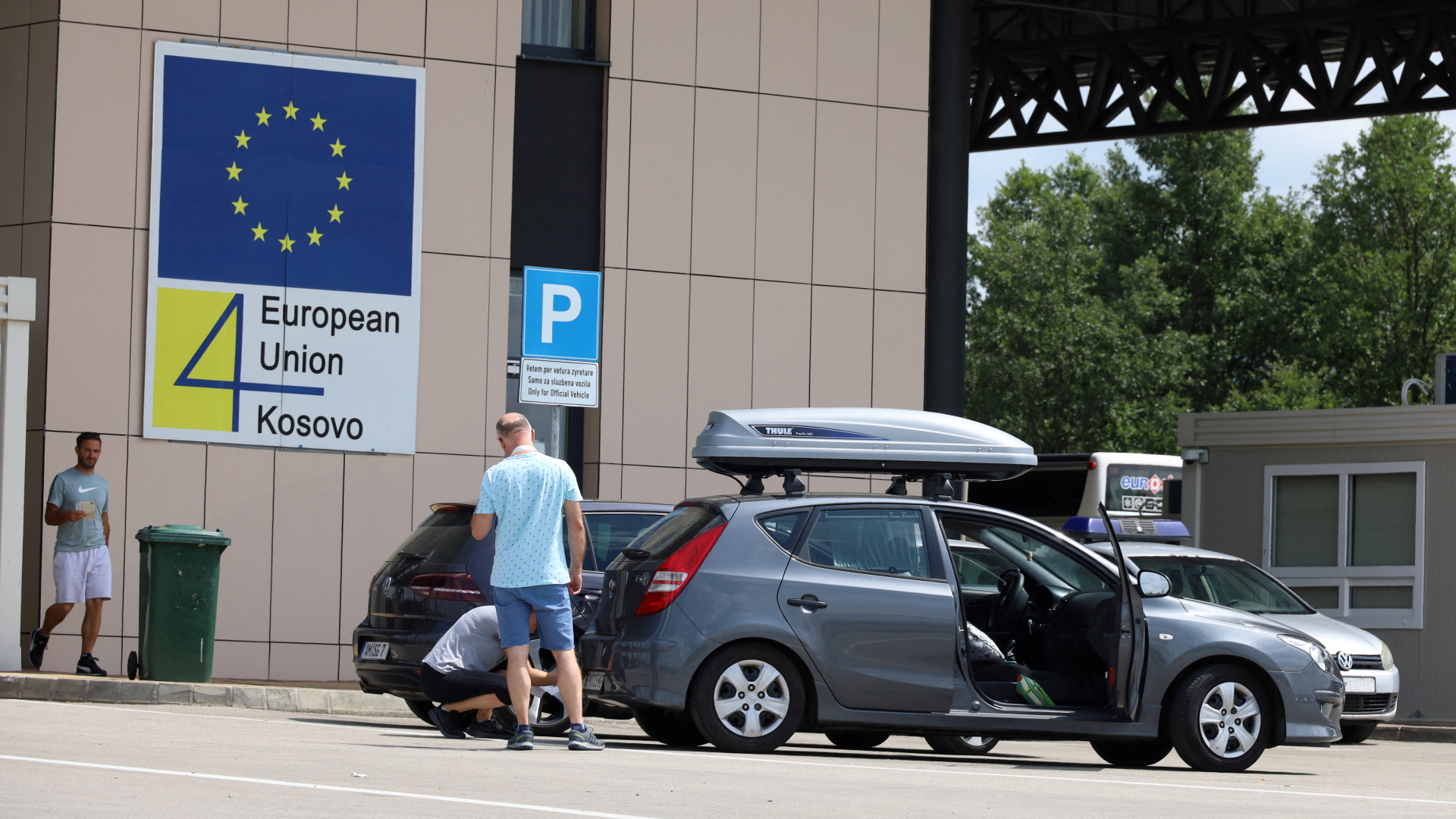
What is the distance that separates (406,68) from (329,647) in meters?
5.24

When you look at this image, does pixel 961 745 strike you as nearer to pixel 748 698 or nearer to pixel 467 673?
pixel 748 698

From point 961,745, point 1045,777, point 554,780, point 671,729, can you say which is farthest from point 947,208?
point 554,780

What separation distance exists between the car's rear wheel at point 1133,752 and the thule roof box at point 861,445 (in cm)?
173

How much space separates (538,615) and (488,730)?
51.2 inches

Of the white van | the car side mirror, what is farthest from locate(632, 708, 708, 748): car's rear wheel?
the white van

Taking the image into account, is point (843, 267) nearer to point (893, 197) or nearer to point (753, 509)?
point (893, 197)

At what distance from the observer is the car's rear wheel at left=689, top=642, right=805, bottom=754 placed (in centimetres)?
1017

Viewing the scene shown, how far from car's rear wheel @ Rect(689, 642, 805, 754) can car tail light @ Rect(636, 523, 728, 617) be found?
409 mm

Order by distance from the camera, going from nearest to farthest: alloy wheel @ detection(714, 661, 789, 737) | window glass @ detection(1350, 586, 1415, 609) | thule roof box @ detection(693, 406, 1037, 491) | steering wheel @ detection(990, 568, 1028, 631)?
alloy wheel @ detection(714, 661, 789, 737) → thule roof box @ detection(693, 406, 1037, 491) → steering wheel @ detection(990, 568, 1028, 631) → window glass @ detection(1350, 586, 1415, 609)

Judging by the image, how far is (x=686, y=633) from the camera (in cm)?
1015

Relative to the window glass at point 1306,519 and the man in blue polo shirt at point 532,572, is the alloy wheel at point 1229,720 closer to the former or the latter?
the man in blue polo shirt at point 532,572

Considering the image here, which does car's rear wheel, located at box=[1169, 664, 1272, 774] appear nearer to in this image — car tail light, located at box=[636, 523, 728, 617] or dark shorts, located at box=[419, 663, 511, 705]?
car tail light, located at box=[636, 523, 728, 617]

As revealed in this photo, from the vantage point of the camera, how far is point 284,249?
55.1ft

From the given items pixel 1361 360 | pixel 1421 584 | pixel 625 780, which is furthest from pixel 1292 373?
pixel 625 780
